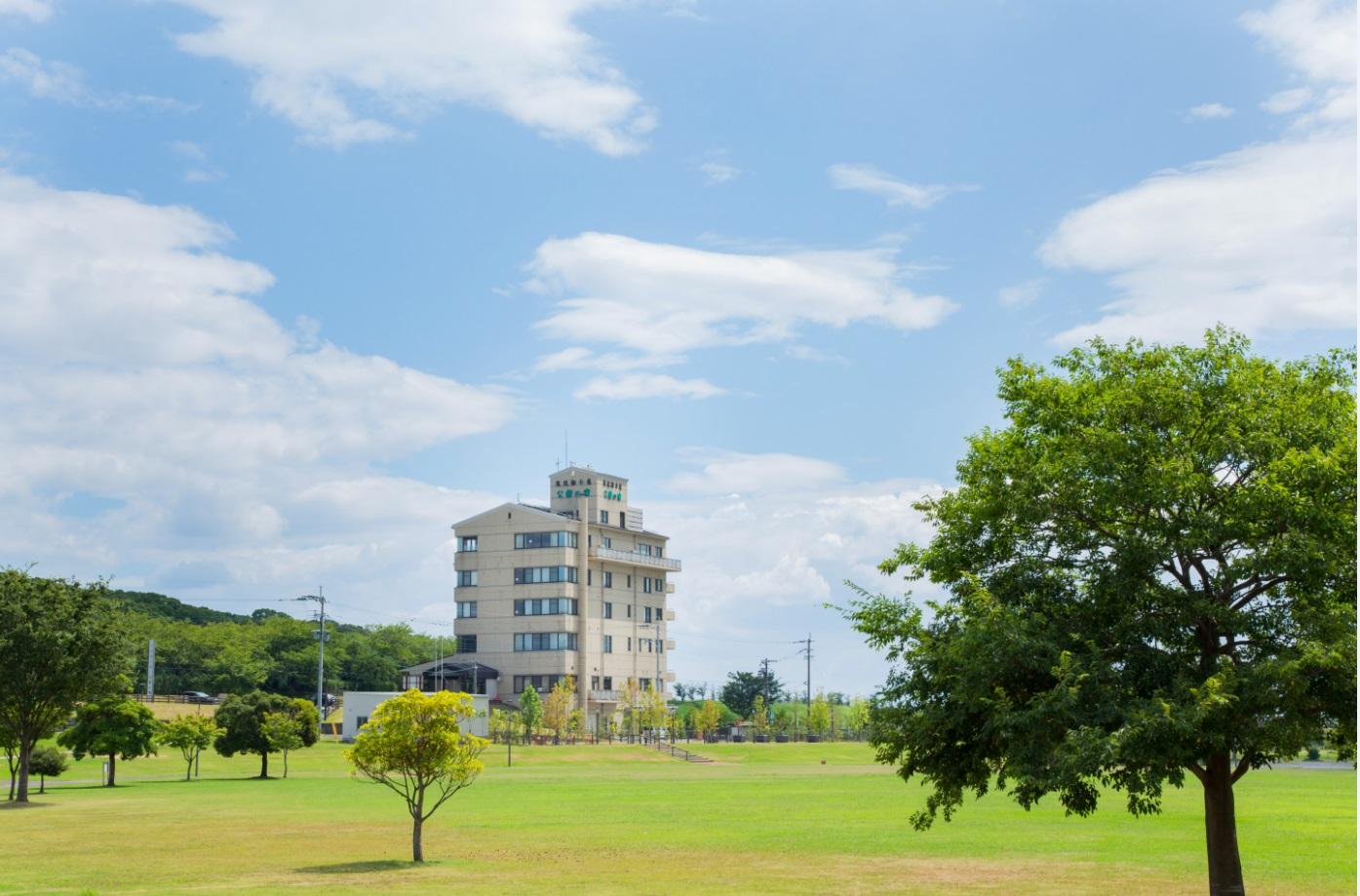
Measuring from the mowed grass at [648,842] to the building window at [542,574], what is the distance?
3044 inches

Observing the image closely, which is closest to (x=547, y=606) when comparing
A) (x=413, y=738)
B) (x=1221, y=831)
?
(x=413, y=738)

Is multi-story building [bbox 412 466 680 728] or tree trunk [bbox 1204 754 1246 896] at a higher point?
multi-story building [bbox 412 466 680 728]

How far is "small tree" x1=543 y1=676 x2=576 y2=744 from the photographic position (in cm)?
13062

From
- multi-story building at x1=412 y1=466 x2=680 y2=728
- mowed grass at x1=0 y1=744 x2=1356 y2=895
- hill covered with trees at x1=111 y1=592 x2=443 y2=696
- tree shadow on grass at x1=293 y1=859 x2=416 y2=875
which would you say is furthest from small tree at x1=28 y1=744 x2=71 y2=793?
multi-story building at x1=412 y1=466 x2=680 y2=728

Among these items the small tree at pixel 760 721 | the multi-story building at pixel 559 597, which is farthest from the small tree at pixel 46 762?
the small tree at pixel 760 721

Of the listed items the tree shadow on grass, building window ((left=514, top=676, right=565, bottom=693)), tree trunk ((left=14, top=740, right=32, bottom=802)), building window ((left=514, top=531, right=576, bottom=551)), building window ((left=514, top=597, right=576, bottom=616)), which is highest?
building window ((left=514, top=531, right=576, bottom=551))

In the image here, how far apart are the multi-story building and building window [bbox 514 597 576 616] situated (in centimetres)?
11

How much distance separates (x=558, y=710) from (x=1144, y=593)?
380ft

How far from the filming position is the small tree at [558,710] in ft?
429

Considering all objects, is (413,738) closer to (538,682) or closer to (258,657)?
(538,682)

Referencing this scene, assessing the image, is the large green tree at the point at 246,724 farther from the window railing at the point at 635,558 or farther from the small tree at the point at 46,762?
the window railing at the point at 635,558

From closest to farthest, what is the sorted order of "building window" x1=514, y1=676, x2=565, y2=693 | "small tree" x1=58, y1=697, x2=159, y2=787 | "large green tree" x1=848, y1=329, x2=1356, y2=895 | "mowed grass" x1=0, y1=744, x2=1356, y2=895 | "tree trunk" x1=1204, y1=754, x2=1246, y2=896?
"large green tree" x1=848, y1=329, x2=1356, y2=895 → "tree trunk" x1=1204, y1=754, x2=1246, y2=896 → "mowed grass" x1=0, y1=744, x2=1356, y2=895 → "small tree" x1=58, y1=697, x2=159, y2=787 → "building window" x1=514, y1=676, x2=565, y2=693

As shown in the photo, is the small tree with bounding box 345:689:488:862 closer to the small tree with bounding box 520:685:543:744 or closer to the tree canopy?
the small tree with bounding box 520:685:543:744

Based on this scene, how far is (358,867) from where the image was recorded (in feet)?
111
